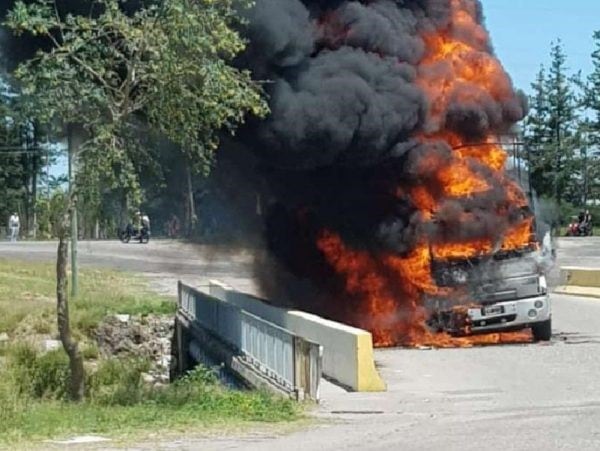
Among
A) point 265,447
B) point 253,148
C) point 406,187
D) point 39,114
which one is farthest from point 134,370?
point 265,447

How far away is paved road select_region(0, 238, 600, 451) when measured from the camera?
1212 centimetres

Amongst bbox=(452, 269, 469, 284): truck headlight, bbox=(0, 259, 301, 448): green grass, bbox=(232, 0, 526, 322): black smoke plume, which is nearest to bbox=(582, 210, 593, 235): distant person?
bbox=(0, 259, 301, 448): green grass

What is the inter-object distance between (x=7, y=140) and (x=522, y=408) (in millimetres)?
45322

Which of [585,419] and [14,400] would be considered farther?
[14,400]

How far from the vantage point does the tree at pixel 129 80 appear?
15.4 metres

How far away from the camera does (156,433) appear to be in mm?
13109

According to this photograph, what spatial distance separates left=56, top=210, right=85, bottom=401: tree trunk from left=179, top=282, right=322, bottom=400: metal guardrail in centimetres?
244

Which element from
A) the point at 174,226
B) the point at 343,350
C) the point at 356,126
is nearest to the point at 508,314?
the point at 356,126

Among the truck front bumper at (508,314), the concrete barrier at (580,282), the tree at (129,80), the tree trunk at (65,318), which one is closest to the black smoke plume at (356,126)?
the truck front bumper at (508,314)

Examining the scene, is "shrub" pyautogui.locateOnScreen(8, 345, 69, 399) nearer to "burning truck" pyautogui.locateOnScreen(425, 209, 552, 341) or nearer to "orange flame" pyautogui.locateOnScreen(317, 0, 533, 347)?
"orange flame" pyautogui.locateOnScreen(317, 0, 533, 347)

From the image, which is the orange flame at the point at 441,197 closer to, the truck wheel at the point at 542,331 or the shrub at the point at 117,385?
the truck wheel at the point at 542,331

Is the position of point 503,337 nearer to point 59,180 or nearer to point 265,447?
point 59,180

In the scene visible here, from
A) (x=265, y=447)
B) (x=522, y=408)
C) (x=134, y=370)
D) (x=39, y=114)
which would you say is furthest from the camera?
(x=134, y=370)

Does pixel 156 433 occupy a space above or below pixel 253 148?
below
